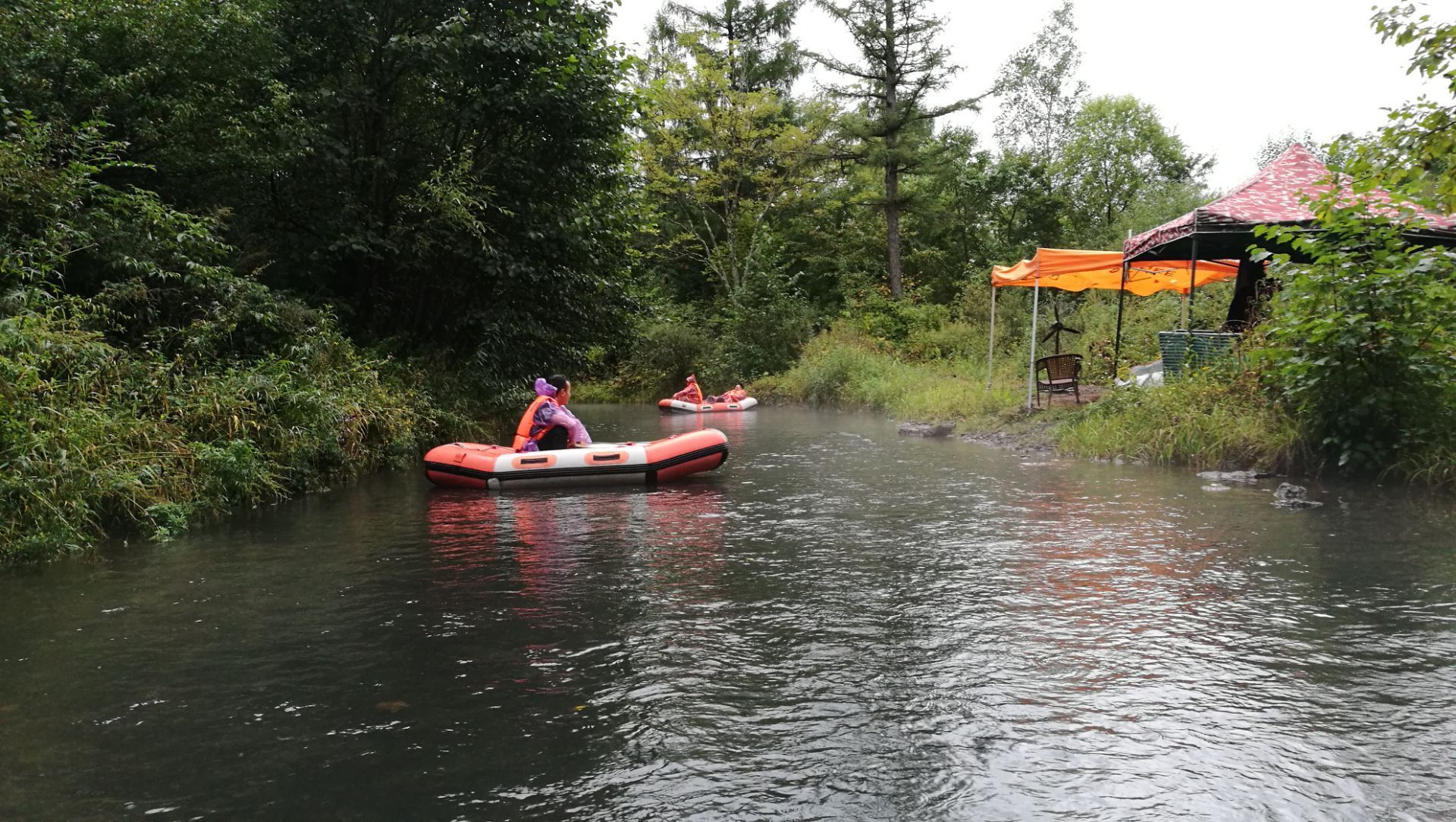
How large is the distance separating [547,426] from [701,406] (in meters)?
11.8

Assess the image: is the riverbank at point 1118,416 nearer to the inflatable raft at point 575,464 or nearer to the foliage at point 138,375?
the inflatable raft at point 575,464

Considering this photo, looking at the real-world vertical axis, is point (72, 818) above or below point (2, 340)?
below

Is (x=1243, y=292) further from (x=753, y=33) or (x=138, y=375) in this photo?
(x=753, y=33)

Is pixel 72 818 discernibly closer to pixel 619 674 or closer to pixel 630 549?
pixel 619 674

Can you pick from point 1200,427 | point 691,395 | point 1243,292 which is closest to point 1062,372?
Result: point 1243,292

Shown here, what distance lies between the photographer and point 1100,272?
53.4ft

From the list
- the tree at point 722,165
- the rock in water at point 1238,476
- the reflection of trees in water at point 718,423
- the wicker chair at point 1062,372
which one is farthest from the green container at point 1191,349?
the tree at point 722,165

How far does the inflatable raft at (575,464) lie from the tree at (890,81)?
759 inches

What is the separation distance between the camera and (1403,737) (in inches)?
134

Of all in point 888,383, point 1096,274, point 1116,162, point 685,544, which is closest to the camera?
point 685,544

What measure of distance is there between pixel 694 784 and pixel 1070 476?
7955 mm

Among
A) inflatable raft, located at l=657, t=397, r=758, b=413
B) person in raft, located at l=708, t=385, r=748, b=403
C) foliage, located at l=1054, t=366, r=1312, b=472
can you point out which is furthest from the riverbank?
person in raft, located at l=708, t=385, r=748, b=403

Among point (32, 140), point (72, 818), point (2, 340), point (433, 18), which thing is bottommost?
point (72, 818)

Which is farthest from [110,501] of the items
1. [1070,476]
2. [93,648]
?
[1070,476]
